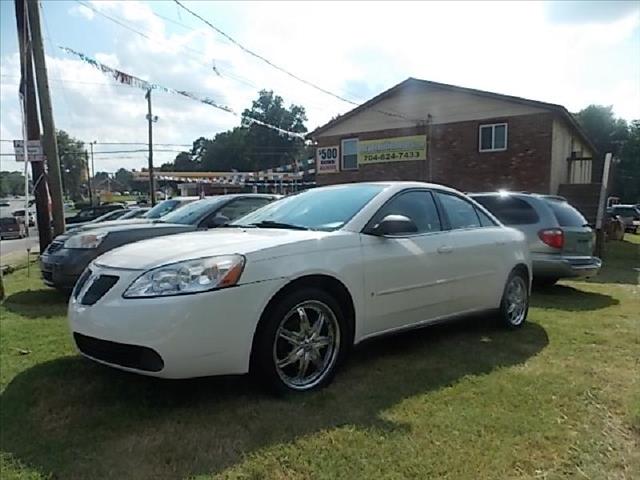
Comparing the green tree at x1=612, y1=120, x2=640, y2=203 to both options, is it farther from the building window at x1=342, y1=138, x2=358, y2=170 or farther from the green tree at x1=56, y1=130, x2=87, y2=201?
the green tree at x1=56, y1=130, x2=87, y2=201

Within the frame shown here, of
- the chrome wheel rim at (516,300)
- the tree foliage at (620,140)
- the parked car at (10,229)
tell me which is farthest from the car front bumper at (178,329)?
the tree foliage at (620,140)

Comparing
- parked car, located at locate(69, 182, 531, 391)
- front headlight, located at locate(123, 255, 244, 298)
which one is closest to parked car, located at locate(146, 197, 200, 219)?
parked car, located at locate(69, 182, 531, 391)

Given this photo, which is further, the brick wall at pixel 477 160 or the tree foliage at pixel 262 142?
the tree foliage at pixel 262 142

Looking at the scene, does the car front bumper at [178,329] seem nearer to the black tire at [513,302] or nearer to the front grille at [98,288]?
the front grille at [98,288]

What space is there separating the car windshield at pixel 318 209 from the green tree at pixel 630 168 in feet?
145

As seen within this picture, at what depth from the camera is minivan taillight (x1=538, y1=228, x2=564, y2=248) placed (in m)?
7.62

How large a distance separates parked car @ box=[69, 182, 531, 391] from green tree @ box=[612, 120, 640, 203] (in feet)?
144

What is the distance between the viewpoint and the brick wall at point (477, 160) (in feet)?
63.8

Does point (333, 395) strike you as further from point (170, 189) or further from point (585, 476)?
point (170, 189)

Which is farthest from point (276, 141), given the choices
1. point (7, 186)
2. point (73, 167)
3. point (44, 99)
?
point (44, 99)

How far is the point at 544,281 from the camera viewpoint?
8320mm

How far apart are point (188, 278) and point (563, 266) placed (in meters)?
6.10

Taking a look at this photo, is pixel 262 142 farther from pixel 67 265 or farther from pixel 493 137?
pixel 67 265

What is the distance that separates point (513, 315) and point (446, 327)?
27.1 inches
